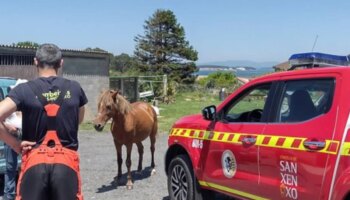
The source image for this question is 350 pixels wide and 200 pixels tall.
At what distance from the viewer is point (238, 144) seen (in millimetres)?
5797

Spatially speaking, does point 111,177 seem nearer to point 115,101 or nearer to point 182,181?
point 115,101

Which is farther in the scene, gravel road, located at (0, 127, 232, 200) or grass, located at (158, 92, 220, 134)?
grass, located at (158, 92, 220, 134)

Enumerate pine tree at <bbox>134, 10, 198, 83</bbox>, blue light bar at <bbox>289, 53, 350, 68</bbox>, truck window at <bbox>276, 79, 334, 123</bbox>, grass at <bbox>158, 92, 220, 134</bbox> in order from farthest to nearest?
pine tree at <bbox>134, 10, 198, 83</bbox>
grass at <bbox>158, 92, 220, 134</bbox>
blue light bar at <bbox>289, 53, 350, 68</bbox>
truck window at <bbox>276, 79, 334, 123</bbox>

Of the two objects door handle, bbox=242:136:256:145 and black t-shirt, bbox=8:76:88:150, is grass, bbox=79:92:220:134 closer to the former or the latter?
door handle, bbox=242:136:256:145

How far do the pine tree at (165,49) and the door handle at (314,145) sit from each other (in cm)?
6229

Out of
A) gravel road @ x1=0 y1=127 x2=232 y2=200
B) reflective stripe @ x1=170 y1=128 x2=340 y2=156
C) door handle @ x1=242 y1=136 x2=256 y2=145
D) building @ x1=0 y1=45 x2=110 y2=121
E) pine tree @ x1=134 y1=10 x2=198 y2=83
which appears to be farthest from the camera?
pine tree @ x1=134 y1=10 x2=198 y2=83

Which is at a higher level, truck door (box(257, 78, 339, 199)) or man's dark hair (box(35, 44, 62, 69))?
man's dark hair (box(35, 44, 62, 69))

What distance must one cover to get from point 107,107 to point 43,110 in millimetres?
5027

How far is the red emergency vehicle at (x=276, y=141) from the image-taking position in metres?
4.58

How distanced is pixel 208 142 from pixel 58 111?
2898 millimetres

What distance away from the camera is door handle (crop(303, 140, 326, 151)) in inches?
182

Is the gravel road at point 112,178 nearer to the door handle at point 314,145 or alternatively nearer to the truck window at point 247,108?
the truck window at point 247,108

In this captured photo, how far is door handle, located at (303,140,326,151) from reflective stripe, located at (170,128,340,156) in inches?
1.2

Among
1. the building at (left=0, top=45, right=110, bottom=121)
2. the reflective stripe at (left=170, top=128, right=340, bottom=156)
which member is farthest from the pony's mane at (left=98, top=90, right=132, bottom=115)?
the building at (left=0, top=45, right=110, bottom=121)
